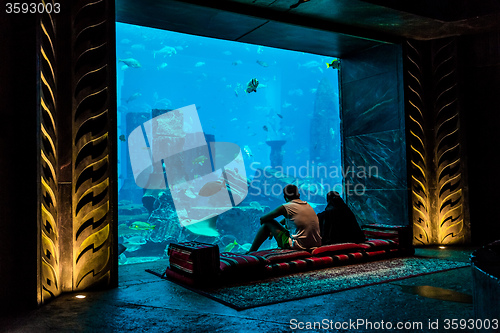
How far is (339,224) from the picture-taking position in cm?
606

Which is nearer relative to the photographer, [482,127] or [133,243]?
[482,127]

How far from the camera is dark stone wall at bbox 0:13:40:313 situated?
3.81m

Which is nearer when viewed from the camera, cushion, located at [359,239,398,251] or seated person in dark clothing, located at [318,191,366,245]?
cushion, located at [359,239,398,251]

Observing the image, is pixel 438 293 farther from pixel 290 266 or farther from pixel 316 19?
pixel 316 19

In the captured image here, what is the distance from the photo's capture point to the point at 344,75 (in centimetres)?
865

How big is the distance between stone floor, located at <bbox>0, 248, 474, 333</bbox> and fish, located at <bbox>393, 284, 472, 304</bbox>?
0.10 meters

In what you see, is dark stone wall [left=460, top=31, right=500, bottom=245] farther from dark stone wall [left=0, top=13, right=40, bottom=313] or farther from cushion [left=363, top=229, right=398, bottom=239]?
dark stone wall [left=0, top=13, right=40, bottom=313]

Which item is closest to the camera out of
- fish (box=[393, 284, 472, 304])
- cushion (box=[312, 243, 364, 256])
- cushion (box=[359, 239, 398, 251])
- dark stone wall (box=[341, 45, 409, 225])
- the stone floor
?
the stone floor

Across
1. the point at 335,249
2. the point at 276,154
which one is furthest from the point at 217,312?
the point at 276,154

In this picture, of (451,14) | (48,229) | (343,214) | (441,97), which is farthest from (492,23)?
(48,229)

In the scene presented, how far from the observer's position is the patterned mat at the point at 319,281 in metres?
3.97

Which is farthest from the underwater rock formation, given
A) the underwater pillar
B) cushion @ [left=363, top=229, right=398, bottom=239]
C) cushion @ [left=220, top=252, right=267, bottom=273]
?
the underwater pillar

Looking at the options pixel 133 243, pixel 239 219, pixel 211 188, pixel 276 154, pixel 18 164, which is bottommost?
pixel 133 243

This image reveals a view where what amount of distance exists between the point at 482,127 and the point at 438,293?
5092mm
